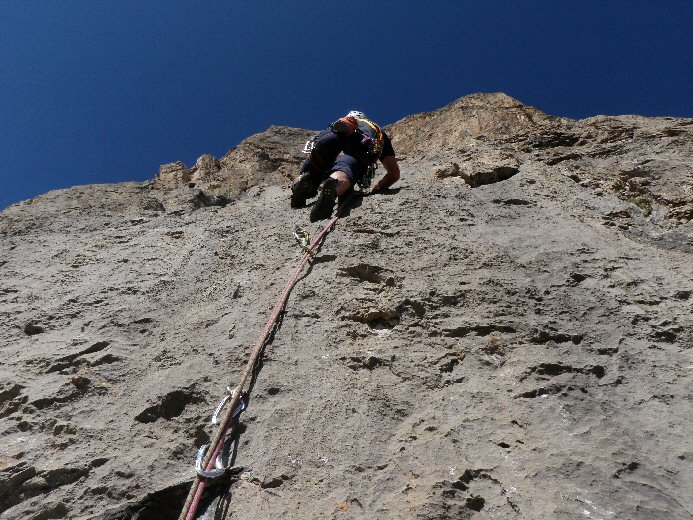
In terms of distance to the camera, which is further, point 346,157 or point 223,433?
point 346,157

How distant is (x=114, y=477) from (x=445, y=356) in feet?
4.73

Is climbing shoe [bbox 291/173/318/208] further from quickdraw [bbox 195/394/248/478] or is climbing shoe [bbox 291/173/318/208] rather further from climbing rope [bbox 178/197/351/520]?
quickdraw [bbox 195/394/248/478]

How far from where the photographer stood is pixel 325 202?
413cm

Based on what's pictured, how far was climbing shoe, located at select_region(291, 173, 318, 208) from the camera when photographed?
4480 millimetres

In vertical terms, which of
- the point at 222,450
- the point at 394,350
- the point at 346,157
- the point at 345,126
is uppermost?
the point at 345,126

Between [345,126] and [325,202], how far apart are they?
848 mm

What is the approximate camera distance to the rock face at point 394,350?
2018mm

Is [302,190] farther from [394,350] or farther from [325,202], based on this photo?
[394,350]

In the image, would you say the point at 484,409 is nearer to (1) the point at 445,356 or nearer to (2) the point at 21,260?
(1) the point at 445,356

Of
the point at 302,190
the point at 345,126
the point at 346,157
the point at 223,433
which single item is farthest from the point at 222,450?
the point at 345,126

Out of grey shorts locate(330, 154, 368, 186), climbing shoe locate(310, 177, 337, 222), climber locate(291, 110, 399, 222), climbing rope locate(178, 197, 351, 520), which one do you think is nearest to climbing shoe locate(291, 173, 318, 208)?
climber locate(291, 110, 399, 222)

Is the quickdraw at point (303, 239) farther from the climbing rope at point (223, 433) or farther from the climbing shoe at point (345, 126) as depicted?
the climbing shoe at point (345, 126)

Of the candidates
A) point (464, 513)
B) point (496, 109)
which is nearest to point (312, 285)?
point (464, 513)

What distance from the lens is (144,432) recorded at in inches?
99.0
